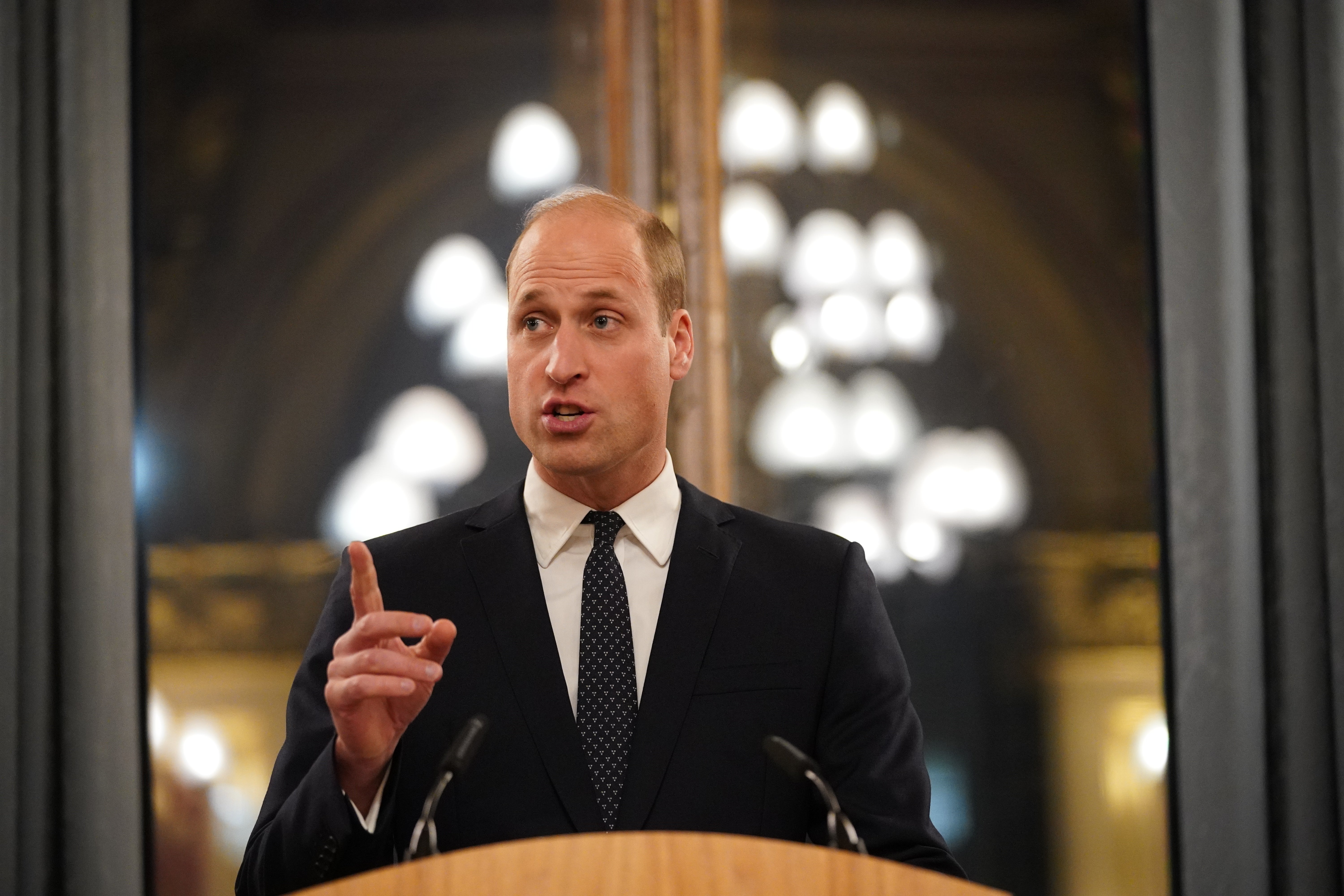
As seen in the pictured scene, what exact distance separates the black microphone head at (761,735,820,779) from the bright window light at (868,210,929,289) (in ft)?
4.68

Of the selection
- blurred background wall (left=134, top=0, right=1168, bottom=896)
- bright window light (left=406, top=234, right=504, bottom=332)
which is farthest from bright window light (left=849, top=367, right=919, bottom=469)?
bright window light (left=406, top=234, right=504, bottom=332)

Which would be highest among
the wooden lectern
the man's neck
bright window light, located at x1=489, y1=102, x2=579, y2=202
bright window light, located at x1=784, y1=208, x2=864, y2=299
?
bright window light, located at x1=489, y1=102, x2=579, y2=202

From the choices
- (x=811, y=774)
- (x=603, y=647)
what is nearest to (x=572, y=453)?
(x=603, y=647)

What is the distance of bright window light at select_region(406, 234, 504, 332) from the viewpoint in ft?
7.56

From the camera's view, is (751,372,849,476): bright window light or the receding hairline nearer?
the receding hairline

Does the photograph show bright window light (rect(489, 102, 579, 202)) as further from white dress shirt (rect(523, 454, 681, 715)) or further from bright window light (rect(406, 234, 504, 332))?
white dress shirt (rect(523, 454, 681, 715))

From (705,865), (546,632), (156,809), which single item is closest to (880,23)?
(546,632)

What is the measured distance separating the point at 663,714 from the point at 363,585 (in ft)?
1.43

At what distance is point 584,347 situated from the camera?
1531 mm

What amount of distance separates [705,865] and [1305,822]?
1616 millimetres

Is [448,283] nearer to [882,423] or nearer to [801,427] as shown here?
[801,427]

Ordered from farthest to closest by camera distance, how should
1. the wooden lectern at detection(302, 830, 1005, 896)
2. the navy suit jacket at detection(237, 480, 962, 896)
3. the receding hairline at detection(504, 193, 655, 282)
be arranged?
the receding hairline at detection(504, 193, 655, 282), the navy suit jacket at detection(237, 480, 962, 896), the wooden lectern at detection(302, 830, 1005, 896)

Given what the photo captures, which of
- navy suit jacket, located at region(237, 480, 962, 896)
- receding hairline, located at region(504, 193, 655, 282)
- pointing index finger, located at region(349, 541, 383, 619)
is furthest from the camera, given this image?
receding hairline, located at region(504, 193, 655, 282)

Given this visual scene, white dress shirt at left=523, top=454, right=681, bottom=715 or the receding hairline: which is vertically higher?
the receding hairline
